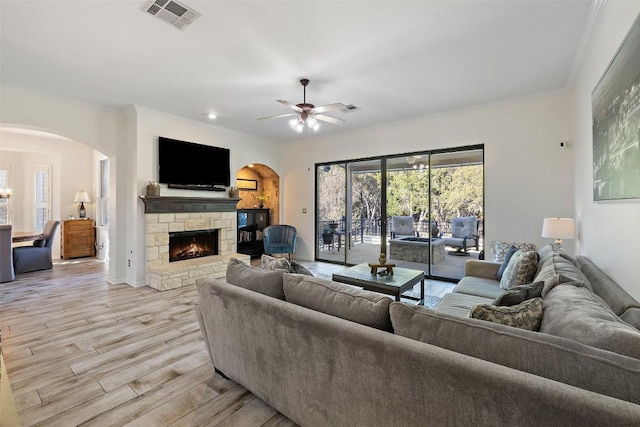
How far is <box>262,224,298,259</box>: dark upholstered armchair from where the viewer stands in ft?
21.2

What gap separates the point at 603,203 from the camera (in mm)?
2270

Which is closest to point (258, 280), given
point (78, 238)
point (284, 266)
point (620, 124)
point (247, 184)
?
point (284, 266)

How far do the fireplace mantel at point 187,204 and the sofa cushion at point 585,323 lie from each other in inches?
199

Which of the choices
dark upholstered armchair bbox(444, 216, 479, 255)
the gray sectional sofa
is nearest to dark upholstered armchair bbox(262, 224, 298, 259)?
dark upholstered armchair bbox(444, 216, 479, 255)

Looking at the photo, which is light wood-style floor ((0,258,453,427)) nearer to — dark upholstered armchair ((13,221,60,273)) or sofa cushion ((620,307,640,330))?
dark upholstered armchair ((13,221,60,273))

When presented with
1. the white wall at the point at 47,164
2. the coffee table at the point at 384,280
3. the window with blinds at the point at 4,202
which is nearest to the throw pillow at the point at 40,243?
the white wall at the point at 47,164

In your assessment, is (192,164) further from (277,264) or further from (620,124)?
(620,124)

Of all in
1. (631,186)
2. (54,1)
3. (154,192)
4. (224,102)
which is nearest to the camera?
(631,186)

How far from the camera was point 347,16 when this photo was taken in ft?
7.89

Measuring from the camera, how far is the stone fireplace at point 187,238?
4.67 metres

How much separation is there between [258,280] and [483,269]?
2756 millimetres

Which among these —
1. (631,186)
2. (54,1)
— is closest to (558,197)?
(631,186)

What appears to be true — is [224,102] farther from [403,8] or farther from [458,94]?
[458,94]

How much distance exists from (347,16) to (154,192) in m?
3.91
